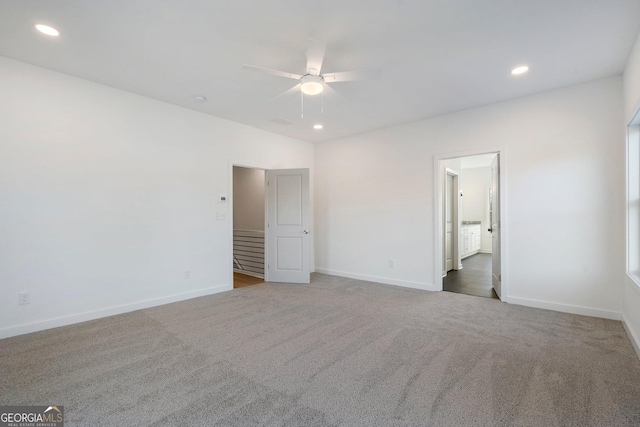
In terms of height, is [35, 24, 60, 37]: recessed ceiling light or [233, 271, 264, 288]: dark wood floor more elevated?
[35, 24, 60, 37]: recessed ceiling light

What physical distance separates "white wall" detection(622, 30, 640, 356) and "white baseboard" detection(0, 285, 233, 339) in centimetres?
494

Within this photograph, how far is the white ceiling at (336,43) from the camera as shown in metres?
2.16

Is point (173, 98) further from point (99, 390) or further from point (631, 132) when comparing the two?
point (631, 132)

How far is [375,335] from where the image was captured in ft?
9.45

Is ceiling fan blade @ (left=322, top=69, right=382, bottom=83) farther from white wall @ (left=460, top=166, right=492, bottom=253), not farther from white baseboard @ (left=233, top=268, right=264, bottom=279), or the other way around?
white wall @ (left=460, top=166, right=492, bottom=253)

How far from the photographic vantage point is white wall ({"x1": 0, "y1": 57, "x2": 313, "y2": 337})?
114 inches

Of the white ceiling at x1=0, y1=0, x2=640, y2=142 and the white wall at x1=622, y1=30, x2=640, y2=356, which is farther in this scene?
the white wall at x1=622, y1=30, x2=640, y2=356

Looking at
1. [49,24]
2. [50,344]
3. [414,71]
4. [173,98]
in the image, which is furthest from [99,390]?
[414,71]

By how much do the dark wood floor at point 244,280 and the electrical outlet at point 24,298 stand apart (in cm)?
257

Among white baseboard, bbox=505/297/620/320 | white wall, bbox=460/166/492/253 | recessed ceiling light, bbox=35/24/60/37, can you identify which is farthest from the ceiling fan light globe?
white wall, bbox=460/166/492/253

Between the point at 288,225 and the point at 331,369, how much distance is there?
3354 millimetres

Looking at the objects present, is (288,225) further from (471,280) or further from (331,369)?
(471,280)

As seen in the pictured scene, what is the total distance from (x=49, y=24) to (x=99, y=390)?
291cm

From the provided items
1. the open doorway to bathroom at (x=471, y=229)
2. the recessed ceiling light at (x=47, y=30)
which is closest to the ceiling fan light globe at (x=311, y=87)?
the recessed ceiling light at (x=47, y=30)
